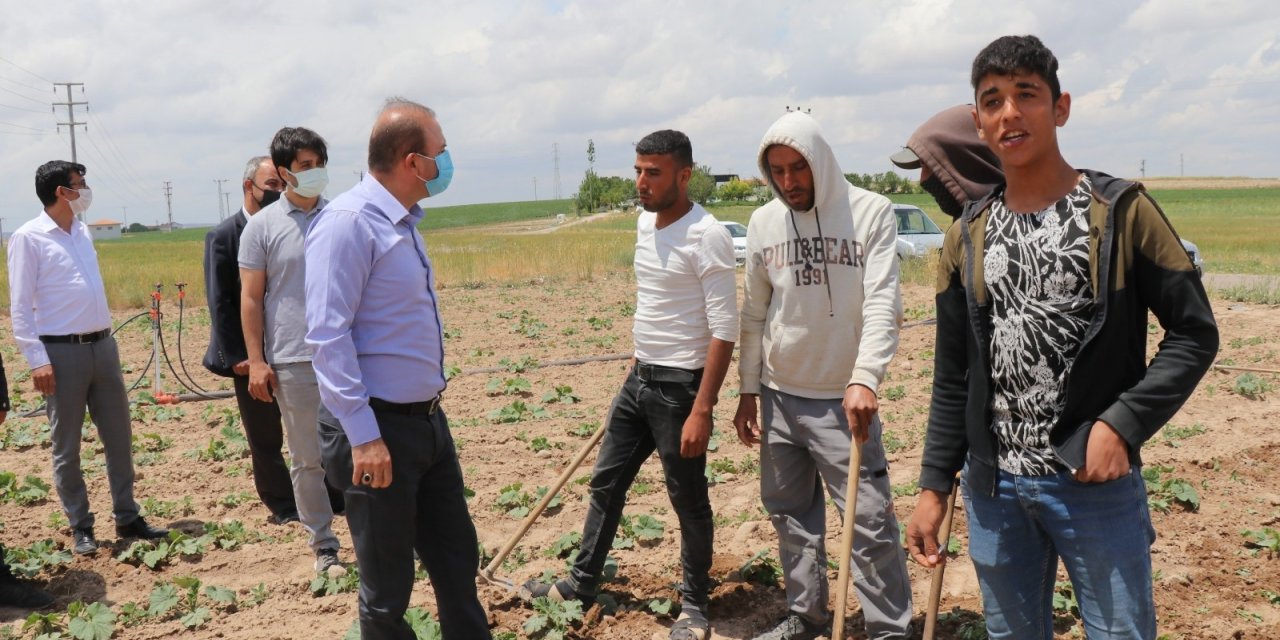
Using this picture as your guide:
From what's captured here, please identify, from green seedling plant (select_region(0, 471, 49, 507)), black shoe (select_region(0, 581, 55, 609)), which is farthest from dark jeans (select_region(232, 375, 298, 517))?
green seedling plant (select_region(0, 471, 49, 507))

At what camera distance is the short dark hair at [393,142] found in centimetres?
318

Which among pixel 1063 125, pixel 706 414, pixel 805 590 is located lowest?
pixel 805 590

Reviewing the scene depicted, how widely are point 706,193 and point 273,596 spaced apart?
83.6m

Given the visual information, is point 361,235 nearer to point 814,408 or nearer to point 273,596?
point 814,408

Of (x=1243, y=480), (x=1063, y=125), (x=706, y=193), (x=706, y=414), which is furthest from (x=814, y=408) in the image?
(x=706, y=193)

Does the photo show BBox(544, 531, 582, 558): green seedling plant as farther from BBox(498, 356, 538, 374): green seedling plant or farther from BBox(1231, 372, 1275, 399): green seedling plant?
BBox(1231, 372, 1275, 399): green seedling plant

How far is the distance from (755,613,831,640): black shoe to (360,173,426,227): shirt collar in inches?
85.7

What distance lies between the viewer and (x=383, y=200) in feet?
10.2

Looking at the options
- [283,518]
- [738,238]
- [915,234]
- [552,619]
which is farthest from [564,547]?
[738,238]

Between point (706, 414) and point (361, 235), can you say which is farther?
point (706, 414)

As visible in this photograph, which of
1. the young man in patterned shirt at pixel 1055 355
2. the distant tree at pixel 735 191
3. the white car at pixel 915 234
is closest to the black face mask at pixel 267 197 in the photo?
the young man in patterned shirt at pixel 1055 355

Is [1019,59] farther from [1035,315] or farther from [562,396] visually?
[562,396]

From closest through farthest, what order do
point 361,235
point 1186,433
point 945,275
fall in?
point 945,275 < point 361,235 < point 1186,433

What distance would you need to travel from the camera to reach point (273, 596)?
15.5ft
